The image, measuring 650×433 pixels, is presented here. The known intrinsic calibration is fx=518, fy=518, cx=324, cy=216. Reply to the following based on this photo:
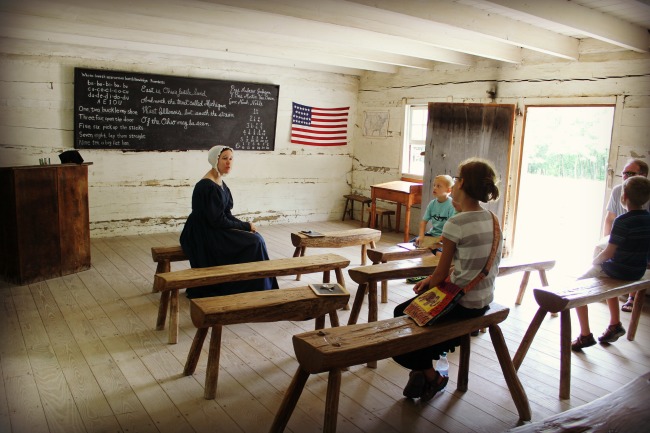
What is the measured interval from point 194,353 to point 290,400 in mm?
994

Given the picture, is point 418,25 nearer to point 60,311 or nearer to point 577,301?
point 577,301

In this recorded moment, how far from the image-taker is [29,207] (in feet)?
16.2

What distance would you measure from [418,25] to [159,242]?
4360mm

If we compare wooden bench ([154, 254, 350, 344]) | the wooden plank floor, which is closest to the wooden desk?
the wooden plank floor

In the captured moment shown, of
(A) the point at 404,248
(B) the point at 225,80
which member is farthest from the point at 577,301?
(B) the point at 225,80

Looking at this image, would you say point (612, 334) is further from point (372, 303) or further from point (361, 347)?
point (361, 347)

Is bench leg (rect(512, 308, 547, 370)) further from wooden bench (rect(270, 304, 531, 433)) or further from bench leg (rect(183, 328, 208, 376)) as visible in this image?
bench leg (rect(183, 328, 208, 376))

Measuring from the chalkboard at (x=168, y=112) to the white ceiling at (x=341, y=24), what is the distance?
0.58 m

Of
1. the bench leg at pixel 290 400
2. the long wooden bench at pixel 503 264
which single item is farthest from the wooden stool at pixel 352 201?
the bench leg at pixel 290 400

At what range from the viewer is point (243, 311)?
3102mm

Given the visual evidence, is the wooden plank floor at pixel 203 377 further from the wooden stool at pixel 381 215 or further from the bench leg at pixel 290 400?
the wooden stool at pixel 381 215

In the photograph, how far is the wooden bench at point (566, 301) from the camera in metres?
3.23

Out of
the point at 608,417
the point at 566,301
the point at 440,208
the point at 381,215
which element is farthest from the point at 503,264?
the point at 381,215

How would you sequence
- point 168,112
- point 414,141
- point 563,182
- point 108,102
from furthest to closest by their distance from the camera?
point 414,141, point 563,182, point 168,112, point 108,102
